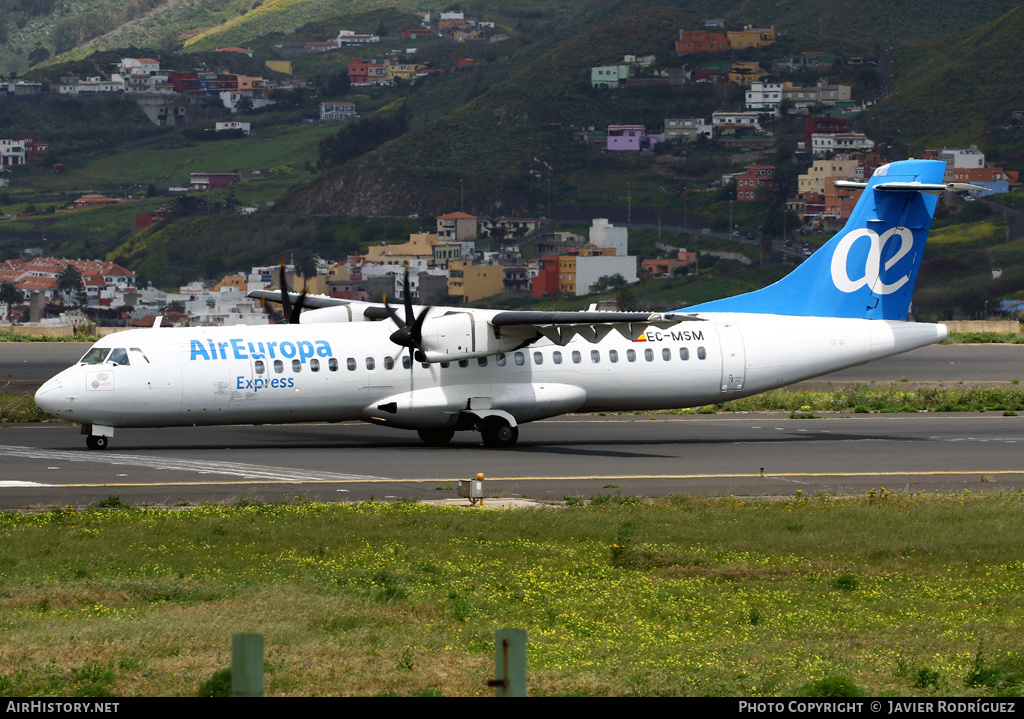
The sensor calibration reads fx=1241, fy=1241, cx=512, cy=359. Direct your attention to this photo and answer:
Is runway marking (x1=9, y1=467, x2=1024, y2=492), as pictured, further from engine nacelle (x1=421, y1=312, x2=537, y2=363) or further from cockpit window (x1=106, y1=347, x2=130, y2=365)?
cockpit window (x1=106, y1=347, x2=130, y2=365)

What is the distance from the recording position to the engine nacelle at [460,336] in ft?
102

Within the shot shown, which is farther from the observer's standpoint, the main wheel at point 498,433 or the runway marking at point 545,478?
the main wheel at point 498,433

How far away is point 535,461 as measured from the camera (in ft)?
96.3

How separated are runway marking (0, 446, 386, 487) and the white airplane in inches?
41.1

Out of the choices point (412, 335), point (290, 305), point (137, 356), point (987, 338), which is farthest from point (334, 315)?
point (987, 338)

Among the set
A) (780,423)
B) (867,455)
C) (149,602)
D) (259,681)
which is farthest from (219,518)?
(780,423)

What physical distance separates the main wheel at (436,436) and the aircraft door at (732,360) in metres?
7.65

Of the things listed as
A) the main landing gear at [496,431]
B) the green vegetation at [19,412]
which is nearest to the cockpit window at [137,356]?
the main landing gear at [496,431]

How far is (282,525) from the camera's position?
2016 cm

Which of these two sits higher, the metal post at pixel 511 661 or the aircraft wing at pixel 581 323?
the aircraft wing at pixel 581 323

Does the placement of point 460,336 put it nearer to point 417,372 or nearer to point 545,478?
point 417,372

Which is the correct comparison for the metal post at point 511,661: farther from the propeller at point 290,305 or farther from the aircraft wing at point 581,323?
the propeller at point 290,305
